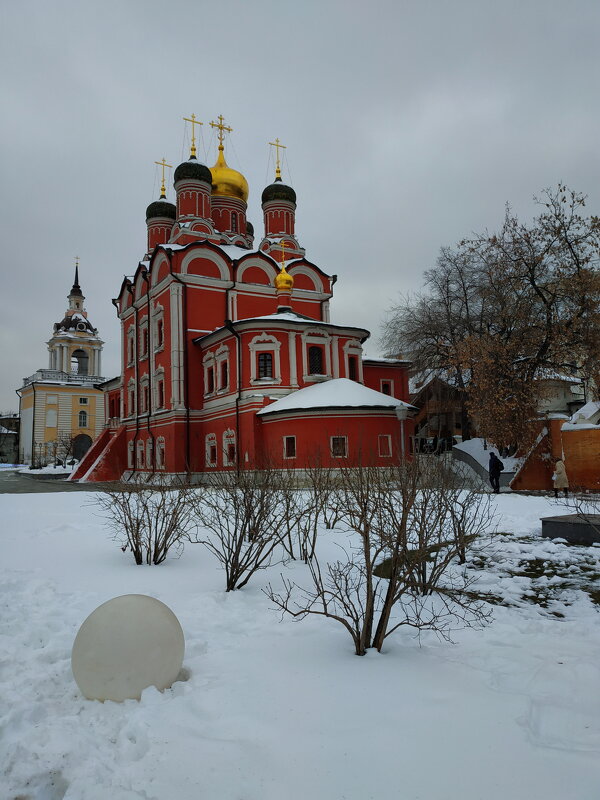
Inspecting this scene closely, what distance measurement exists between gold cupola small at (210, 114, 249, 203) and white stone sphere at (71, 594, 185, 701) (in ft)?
106

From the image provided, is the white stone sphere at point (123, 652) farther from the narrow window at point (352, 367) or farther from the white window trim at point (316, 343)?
the narrow window at point (352, 367)

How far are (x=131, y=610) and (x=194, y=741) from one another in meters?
0.94

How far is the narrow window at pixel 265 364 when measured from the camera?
23484mm

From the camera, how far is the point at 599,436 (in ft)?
55.9

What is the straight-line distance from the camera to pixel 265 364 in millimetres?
23594

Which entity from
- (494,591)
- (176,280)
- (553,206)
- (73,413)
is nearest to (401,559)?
(494,591)

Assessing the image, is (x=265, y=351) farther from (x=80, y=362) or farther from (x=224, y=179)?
(x=80, y=362)

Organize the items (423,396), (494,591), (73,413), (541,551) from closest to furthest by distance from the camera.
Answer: (494,591), (541,551), (423,396), (73,413)

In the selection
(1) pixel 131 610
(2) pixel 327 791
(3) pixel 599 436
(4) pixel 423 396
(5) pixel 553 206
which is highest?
(5) pixel 553 206

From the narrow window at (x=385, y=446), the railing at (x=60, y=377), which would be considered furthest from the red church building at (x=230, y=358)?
the railing at (x=60, y=377)

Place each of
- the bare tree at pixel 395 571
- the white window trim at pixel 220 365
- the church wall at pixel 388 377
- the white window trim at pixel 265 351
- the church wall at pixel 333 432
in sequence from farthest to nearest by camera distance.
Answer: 1. the church wall at pixel 388 377
2. the white window trim at pixel 220 365
3. the white window trim at pixel 265 351
4. the church wall at pixel 333 432
5. the bare tree at pixel 395 571

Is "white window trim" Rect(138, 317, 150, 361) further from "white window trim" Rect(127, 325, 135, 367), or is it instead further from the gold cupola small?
the gold cupola small

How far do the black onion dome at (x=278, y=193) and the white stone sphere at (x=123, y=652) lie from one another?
31026 millimetres

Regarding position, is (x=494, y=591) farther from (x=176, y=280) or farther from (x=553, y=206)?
(x=176, y=280)
